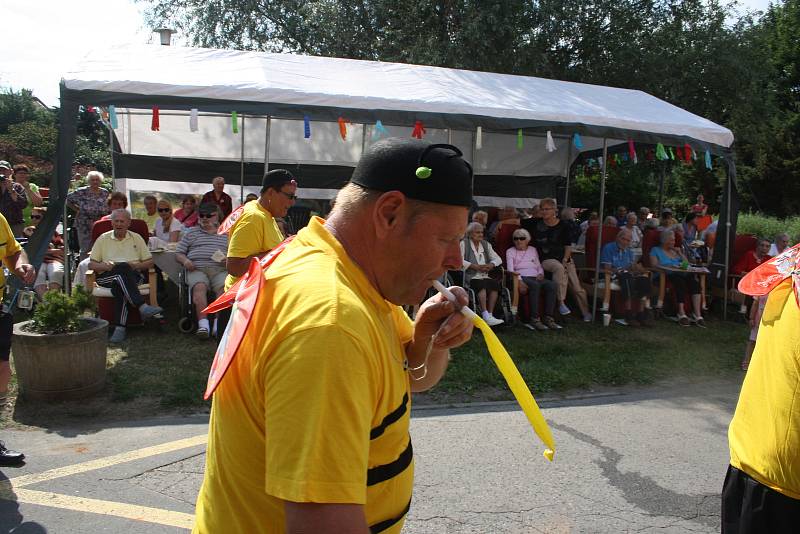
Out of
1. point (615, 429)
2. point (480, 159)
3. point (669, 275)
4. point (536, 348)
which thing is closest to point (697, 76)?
point (480, 159)

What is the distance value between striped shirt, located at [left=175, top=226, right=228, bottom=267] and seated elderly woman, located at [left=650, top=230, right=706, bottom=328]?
21.4 feet

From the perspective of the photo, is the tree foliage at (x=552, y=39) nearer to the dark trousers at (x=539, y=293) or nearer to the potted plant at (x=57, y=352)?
the dark trousers at (x=539, y=293)

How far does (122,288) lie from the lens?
7477 mm

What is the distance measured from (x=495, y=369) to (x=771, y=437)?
15.2 feet

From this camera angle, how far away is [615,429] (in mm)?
5230

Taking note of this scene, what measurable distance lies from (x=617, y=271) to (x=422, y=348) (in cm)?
874

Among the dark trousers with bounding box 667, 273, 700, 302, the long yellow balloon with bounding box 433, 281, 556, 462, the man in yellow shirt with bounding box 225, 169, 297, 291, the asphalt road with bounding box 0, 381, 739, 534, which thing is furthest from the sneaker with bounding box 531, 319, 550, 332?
the long yellow balloon with bounding box 433, 281, 556, 462

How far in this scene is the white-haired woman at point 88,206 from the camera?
9375 millimetres

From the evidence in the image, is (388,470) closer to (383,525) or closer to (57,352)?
(383,525)

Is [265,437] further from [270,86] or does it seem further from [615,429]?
[270,86]

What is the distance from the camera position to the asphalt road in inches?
142

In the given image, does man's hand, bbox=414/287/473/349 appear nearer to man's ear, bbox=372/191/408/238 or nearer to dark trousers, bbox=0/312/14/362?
man's ear, bbox=372/191/408/238

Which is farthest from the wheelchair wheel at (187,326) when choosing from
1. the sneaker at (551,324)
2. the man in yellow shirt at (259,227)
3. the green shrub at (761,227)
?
the green shrub at (761,227)

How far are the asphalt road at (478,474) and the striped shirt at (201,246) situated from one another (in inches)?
123
